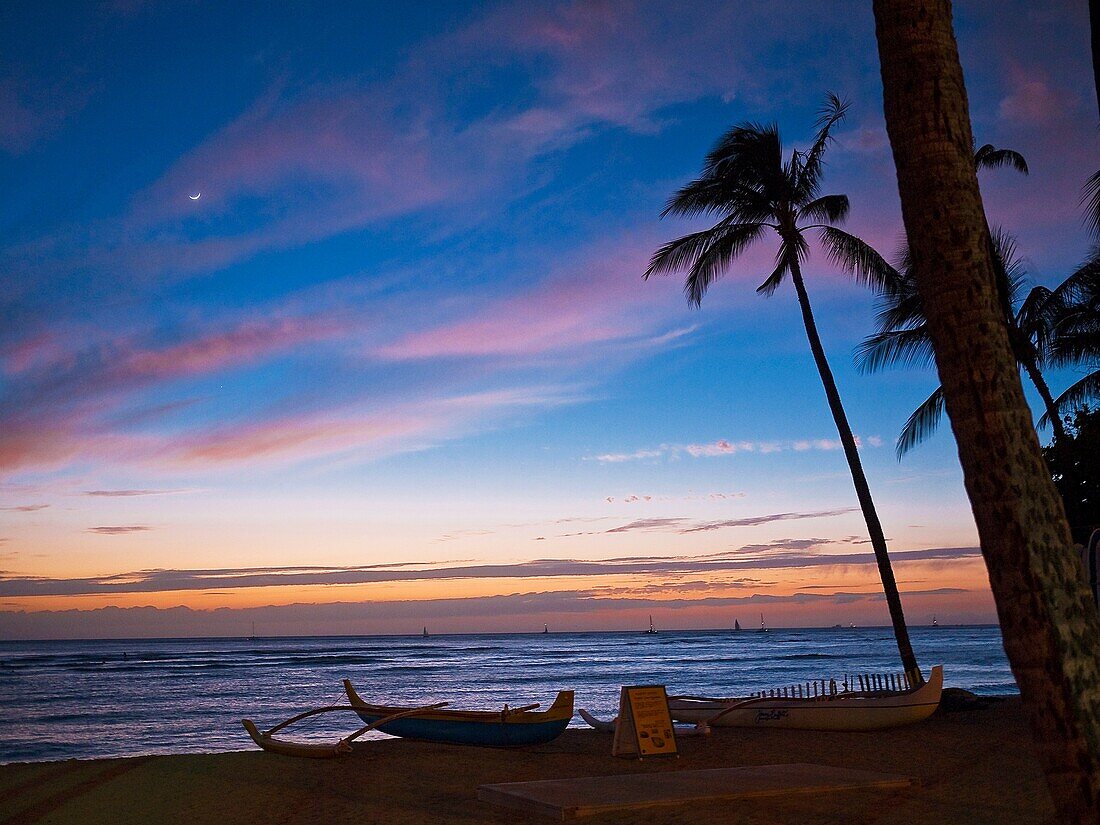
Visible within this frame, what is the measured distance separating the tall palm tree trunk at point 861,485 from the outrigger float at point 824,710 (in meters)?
1.29

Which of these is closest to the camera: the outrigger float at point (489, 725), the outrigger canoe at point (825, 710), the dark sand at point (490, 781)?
the dark sand at point (490, 781)

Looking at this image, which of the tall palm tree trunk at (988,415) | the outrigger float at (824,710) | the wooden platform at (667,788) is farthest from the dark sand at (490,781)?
the tall palm tree trunk at (988,415)

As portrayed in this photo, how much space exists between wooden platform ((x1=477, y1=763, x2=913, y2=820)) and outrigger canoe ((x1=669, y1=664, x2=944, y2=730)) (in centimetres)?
454

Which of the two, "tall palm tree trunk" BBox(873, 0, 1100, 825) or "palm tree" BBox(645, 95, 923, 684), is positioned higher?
"palm tree" BBox(645, 95, 923, 684)

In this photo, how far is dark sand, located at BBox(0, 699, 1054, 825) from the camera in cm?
794

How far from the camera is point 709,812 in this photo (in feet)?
25.2

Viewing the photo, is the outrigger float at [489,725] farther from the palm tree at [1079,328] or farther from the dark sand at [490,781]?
the palm tree at [1079,328]

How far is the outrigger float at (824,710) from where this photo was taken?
13609 millimetres

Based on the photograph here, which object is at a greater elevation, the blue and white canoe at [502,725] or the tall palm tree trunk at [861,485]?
the tall palm tree trunk at [861,485]

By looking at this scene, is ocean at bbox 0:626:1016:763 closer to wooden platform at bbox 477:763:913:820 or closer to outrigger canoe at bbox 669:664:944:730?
outrigger canoe at bbox 669:664:944:730

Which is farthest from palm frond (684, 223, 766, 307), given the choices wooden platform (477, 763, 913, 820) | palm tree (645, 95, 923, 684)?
wooden platform (477, 763, 913, 820)

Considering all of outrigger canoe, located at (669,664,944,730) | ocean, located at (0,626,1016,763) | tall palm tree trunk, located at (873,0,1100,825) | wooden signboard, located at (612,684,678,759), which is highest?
tall palm tree trunk, located at (873,0,1100,825)

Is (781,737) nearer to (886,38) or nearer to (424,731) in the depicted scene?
(424,731)

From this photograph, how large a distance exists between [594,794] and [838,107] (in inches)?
563
